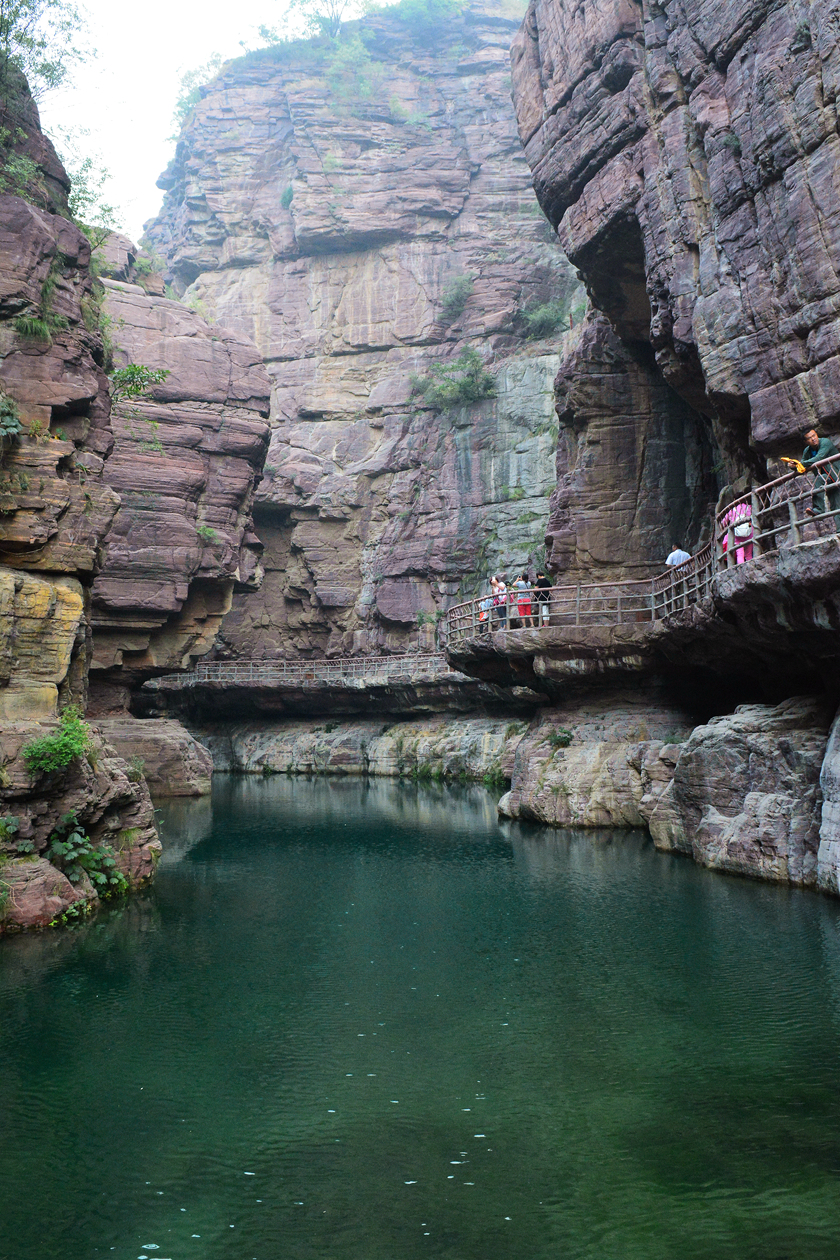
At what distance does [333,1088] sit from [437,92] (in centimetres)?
6211

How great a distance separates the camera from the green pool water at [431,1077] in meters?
6.01

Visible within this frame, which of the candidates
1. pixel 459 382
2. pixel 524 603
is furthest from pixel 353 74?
pixel 524 603

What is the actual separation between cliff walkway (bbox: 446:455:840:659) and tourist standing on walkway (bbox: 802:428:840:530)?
0.02 meters

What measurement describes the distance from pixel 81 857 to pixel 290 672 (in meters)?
31.3

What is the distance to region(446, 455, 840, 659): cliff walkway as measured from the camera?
13.8 metres

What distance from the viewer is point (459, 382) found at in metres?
46.4

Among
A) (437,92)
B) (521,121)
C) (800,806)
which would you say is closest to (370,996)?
(800,806)

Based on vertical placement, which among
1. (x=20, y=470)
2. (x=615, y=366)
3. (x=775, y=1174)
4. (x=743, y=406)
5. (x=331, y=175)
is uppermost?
(x=331, y=175)

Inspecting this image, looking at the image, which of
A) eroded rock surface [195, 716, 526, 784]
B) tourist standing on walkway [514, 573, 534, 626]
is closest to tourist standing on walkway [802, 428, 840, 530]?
tourist standing on walkway [514, 573, 534, 626]

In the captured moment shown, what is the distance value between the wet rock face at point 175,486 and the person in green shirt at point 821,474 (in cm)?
2344

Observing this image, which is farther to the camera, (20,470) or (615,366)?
(615,366)

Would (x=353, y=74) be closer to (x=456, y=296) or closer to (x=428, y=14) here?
(x=428, y=14)

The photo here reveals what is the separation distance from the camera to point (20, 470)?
1576 cm

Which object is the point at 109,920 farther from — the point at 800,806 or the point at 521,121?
the point at 521,121
